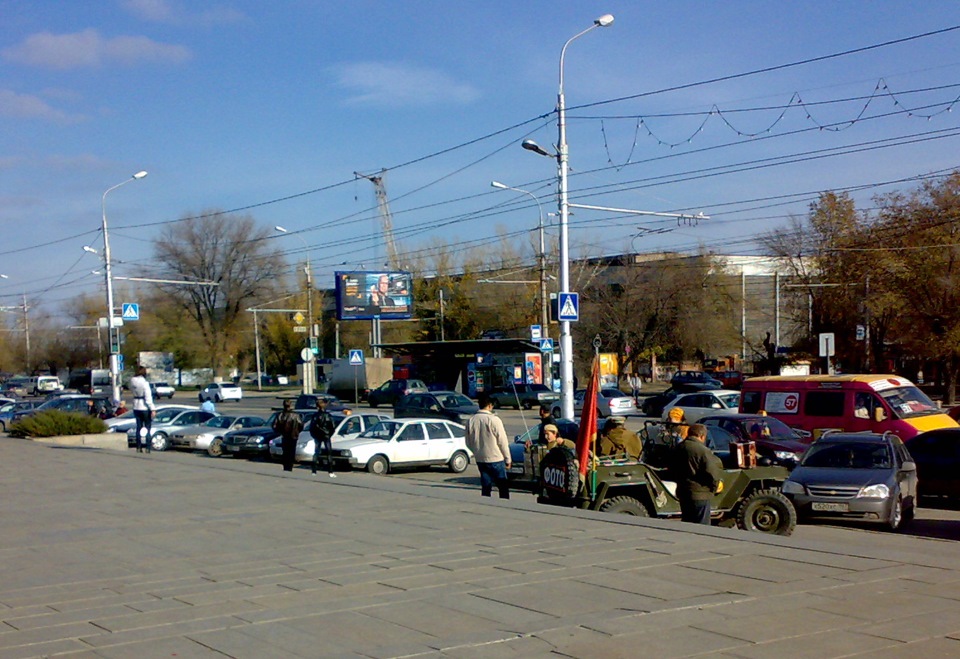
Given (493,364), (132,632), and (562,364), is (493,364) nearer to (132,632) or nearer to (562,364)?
(562,364)

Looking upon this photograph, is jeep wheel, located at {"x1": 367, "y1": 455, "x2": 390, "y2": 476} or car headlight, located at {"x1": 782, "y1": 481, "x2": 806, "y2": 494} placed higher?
car headlight, located at {"x1": 782, "y1": 481, "x2": 806, "y2": 494}

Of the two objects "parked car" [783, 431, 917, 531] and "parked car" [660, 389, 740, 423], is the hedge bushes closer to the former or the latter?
"parked car" [660, 389, 740, 423]

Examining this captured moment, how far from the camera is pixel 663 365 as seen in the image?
77.2m

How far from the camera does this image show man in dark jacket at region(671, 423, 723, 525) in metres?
10.9

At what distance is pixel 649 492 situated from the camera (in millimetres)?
12281

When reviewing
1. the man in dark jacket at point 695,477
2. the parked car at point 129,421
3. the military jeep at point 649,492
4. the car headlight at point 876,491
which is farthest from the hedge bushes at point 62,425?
the car headlight at point 876,491

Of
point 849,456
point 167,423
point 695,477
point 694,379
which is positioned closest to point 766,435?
point 849,456

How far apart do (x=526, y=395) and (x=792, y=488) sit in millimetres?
34825

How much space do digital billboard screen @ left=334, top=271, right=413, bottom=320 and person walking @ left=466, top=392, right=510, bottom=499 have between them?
144ft

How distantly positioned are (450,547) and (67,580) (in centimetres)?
348

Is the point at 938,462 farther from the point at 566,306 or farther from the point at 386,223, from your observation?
the point at 386,223

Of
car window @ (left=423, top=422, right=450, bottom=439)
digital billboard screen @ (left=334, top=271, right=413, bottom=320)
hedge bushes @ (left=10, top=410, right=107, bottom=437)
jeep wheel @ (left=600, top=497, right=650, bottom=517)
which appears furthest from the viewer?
digital billboard screen @ (left=334, top=271, right=413, bottom=320)

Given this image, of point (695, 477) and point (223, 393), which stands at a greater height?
point (695, 477)

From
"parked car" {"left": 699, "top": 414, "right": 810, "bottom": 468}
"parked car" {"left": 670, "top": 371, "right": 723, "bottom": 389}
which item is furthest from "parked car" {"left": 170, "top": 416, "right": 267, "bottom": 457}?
"parked car" {"left": 670, "top": 371, "right": 723, "bottom": 389}
